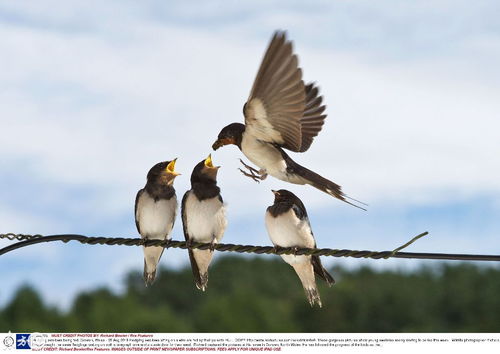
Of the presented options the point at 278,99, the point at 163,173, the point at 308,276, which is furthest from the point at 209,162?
the point at 308,276

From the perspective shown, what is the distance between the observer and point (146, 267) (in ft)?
13.3

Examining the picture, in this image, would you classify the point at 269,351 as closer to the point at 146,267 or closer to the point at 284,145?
the point at 146,267

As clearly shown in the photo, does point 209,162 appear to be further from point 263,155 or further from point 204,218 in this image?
point 263,155

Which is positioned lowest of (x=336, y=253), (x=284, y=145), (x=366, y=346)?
(x=366, y=346)

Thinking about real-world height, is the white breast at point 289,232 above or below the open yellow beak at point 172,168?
below

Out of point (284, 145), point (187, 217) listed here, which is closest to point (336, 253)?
point (284, 145)

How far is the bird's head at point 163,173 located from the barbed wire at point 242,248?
42 centimetres

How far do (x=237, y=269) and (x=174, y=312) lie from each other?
11.7ft

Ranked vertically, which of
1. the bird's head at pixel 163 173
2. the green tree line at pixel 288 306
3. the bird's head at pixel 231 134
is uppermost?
the bird's head at pixel 231 134

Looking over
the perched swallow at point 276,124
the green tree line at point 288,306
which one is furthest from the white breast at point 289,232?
the green tree line at point 288,306

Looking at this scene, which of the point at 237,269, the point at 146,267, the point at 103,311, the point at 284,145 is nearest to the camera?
the point at 284,145

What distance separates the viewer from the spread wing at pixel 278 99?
334 centimetres

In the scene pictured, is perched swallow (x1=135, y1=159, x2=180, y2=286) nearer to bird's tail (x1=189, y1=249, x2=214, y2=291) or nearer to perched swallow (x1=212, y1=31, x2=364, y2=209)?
bird's tail (x1=189, y1=249, x2=214, y2=291)

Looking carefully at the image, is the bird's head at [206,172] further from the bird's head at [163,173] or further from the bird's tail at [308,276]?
the bird's tail at [308,276]
